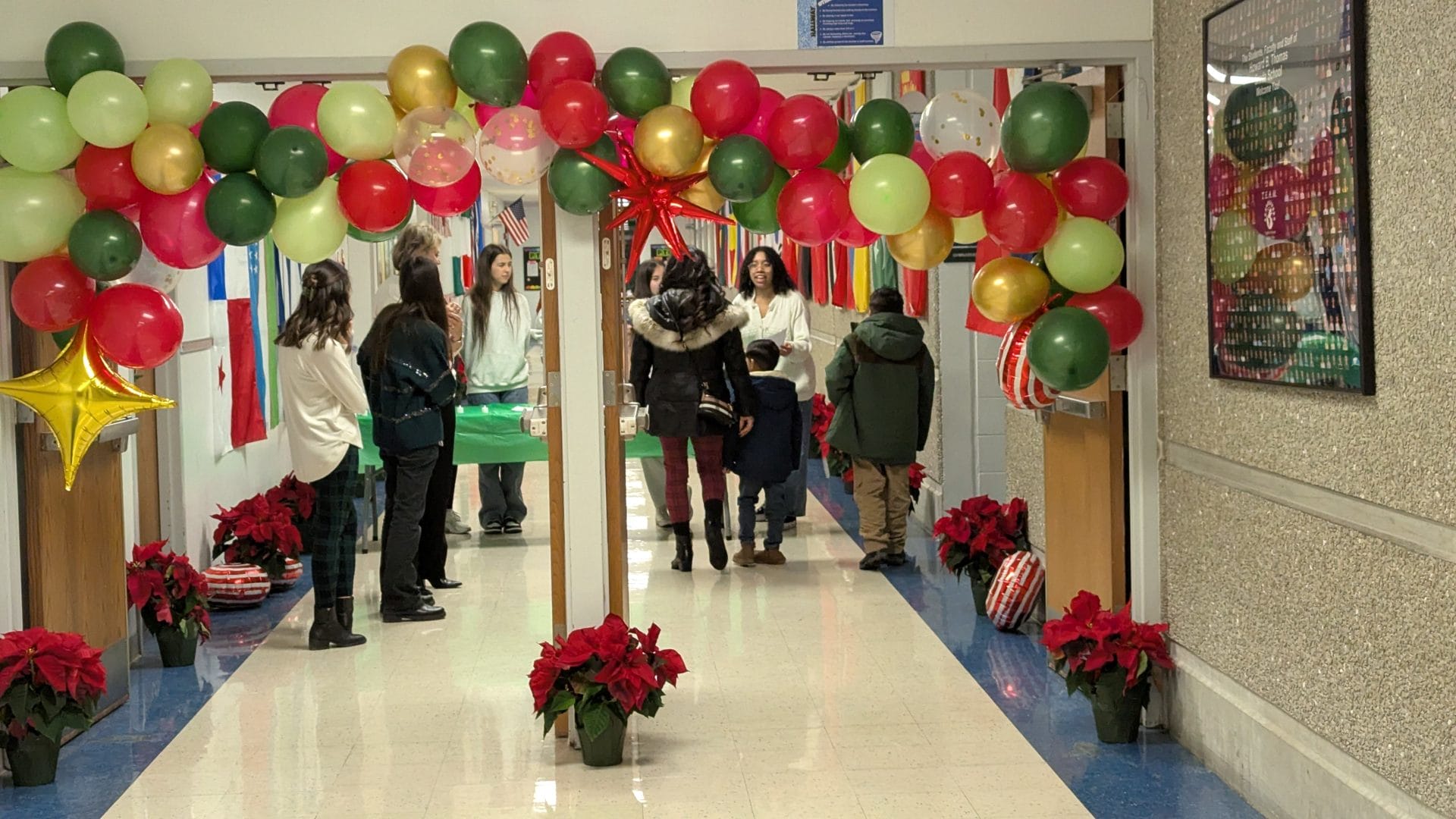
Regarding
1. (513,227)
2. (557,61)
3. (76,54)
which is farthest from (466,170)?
(513,227)

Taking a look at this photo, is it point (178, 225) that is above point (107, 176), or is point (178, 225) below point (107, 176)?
below

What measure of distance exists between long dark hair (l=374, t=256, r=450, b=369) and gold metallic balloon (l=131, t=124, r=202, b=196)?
205cm

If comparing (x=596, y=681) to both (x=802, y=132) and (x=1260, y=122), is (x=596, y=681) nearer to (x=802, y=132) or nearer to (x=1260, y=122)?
(x=802, y=132)

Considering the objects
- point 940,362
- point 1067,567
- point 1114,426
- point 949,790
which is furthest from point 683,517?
point 949,790

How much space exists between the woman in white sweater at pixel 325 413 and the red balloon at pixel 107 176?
1631mm

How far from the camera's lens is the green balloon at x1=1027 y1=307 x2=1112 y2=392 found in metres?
4.33

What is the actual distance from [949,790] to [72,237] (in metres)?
2.81

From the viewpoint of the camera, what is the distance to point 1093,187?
14.6 ft

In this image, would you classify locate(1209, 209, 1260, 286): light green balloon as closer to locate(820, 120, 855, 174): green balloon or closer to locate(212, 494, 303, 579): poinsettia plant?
locate(820, 120, 855, 174): green balloon

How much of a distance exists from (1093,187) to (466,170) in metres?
1.75

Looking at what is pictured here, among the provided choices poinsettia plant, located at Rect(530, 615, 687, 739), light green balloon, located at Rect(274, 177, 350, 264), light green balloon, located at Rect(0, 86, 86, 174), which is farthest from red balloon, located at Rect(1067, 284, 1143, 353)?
light green balloon, located at Rect(0, 86, 86, 174)

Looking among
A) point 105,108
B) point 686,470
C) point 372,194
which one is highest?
point 105,108

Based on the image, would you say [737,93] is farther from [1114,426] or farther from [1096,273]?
[1114,426]

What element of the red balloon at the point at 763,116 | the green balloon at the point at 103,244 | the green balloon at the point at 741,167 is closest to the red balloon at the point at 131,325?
the green balloon at the point at 103,244
